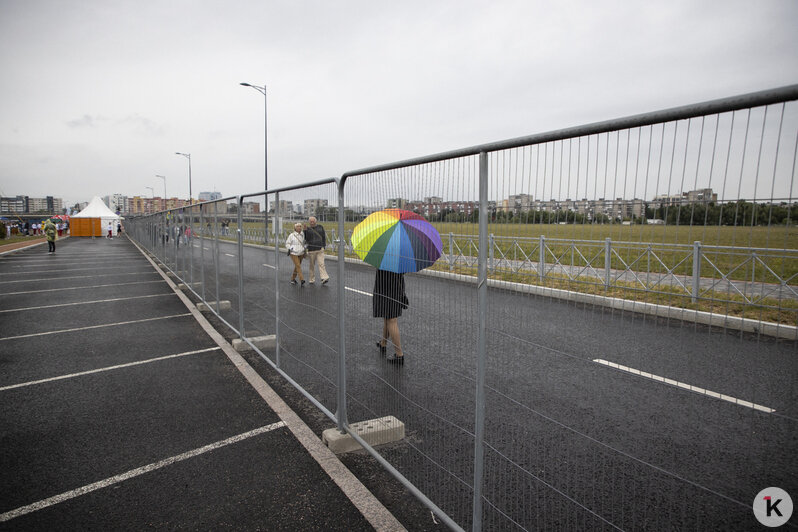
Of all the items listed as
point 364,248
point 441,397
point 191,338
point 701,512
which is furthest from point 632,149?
point 191,338

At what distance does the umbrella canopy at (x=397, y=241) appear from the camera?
8.77 feet

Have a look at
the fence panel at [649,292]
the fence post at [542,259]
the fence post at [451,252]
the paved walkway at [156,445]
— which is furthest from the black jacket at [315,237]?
the fence post at [542,259]

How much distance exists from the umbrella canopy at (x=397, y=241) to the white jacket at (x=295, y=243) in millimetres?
1633

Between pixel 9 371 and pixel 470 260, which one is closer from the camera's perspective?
pixel 470 260

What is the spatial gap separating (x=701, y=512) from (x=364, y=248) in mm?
2596

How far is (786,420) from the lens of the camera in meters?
1.51

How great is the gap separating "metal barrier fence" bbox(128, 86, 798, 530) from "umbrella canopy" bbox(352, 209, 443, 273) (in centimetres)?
8

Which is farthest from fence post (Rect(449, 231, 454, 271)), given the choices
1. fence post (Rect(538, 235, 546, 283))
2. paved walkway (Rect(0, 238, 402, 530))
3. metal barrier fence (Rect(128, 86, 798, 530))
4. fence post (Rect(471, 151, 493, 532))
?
paved walkway (Rect(0, 238, 402, 530))

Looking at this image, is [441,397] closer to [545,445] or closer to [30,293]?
[545,445]

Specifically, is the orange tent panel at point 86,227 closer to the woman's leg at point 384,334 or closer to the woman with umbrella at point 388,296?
the woman's leg at point 384,334

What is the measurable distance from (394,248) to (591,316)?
1.41 metres

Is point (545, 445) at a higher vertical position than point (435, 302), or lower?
lower

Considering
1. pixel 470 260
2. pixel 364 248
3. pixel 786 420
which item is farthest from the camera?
pixel 364 248

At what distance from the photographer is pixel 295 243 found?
5.17 metres
